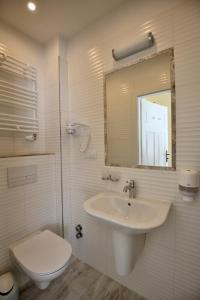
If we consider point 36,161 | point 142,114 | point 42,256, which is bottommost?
point 42,256

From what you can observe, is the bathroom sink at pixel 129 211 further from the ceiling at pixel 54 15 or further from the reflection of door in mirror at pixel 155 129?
the ceiling at pixel 54 15

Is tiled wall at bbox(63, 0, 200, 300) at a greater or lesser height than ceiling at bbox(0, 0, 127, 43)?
lesser

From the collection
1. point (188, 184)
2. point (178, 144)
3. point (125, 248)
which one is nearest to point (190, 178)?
point (188, 184)

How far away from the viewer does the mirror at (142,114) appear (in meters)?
1.24

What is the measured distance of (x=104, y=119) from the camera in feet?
5.29

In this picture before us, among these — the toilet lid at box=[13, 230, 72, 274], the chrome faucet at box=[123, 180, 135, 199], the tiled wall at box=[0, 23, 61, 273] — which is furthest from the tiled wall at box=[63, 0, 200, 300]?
the toilet lid at box=[13, 230, 72, 274]

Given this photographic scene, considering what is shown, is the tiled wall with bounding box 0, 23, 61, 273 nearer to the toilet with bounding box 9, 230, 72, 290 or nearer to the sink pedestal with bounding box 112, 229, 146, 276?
the toilet with bounding box 9, 230, 72, 290

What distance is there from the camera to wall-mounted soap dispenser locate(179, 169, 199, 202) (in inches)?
41.7

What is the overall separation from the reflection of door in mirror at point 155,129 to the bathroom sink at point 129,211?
316mm

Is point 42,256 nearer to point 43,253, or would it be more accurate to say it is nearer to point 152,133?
point 43,253

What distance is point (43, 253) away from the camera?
4.45 ft

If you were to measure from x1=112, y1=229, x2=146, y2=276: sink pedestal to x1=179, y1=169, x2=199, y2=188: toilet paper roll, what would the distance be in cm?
55

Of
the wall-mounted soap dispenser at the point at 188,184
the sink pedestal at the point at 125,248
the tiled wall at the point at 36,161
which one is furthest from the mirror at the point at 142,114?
the tiled wall at the point at 36,161

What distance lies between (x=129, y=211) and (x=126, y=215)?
1.7 inches
